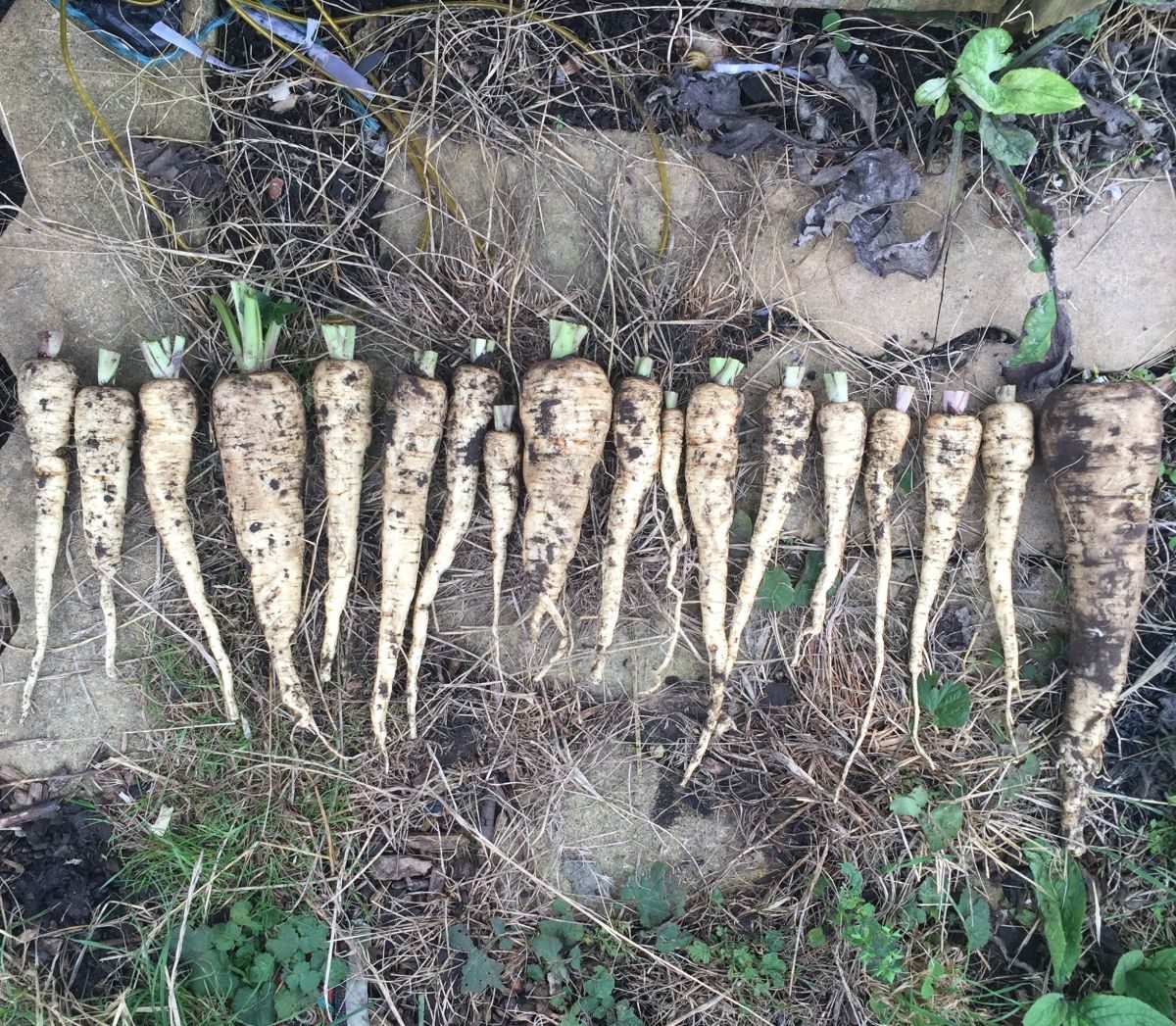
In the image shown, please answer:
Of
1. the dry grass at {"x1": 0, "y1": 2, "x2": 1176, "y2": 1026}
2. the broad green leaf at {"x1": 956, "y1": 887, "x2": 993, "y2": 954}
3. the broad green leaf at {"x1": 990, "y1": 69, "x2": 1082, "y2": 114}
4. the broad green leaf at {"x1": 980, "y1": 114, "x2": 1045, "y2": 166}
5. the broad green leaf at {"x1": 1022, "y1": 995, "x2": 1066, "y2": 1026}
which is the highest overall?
the broad green leaf at {"x1": 990, "y1": 69, "x2": 1082, "y2": 114}

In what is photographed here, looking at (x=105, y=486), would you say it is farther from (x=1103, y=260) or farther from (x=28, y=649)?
(x=1103, y=260)

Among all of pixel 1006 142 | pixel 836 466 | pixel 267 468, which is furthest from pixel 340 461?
pixel 1006 142

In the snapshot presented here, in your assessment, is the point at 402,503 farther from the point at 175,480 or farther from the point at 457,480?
the point at 175,480

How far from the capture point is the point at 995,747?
283 centimetres

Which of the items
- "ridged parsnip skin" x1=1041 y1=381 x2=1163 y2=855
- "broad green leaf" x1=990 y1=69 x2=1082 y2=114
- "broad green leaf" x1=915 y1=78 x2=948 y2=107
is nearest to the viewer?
"broad green leaf" x1=990 y1=69 x2=1082 y2=114

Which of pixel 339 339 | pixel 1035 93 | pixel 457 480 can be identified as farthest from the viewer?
pixel 457 480

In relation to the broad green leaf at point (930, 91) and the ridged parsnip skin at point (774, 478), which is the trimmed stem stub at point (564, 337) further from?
the broad green leaf at point (930, 91)

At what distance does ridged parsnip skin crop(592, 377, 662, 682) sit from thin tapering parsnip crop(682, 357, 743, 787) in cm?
15

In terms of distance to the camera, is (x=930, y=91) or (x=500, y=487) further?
(x=500, y=487)

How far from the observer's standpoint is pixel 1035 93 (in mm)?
2484

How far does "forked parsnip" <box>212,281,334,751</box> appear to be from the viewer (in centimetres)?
257

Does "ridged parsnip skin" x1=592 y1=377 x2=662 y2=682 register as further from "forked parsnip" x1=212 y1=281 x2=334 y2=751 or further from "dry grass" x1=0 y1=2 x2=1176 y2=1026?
"forked parsnip" x1=212 y1=281 x2=334 y2=751

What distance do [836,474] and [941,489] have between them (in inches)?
15.8

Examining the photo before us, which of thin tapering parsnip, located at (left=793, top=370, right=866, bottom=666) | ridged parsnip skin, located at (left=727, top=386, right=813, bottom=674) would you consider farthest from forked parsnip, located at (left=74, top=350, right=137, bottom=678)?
thin tapering parsnip, located at (left=793, top=370, right=866, bottom=666)
